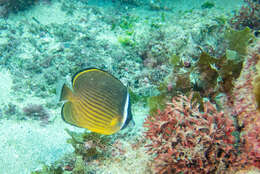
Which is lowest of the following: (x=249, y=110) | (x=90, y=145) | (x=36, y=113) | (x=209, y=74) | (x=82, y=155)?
(x=36, y=113)

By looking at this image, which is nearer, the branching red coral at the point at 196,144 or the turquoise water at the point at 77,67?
the branching red coral at the point at 196,144

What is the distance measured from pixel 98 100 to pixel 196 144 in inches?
50.7

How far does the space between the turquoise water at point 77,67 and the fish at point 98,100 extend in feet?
0.60

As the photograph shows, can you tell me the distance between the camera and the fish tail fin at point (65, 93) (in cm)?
215

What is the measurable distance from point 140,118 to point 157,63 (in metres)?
1.85

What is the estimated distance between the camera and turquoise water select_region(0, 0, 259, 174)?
3070mm

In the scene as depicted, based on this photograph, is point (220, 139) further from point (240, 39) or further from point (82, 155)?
point (240, 39)

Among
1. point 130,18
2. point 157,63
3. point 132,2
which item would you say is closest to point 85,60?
point 157,63

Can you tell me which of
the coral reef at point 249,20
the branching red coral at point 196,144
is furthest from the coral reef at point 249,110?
the coral reef at point 249,20

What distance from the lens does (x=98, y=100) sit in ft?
6.97

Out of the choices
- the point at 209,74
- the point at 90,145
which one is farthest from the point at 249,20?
the point at 90,145

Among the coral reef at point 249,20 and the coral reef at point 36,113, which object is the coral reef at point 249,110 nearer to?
the coral reef at point 36,113

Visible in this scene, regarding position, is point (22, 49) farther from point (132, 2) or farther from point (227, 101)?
point (132, 2)

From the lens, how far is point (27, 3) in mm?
7680
